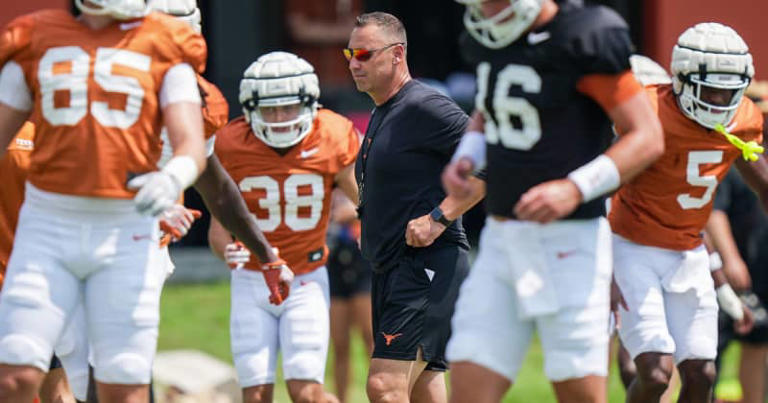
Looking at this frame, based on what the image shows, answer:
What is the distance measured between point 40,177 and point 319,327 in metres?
2.15

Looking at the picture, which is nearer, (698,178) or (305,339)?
(698,178)

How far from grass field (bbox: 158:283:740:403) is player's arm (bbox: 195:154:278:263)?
3.91 m

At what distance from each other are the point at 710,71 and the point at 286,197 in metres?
2.04

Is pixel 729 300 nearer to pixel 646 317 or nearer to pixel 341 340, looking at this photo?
pixel 646 317

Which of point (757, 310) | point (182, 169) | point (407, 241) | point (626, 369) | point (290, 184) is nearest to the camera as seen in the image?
point (182, 169)

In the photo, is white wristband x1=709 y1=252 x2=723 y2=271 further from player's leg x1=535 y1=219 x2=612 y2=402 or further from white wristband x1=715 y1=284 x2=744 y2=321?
player's leg x1=535 y1=219 x2=612 y2=402

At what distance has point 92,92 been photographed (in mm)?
4836

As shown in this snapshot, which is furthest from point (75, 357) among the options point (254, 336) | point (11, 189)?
point (254, 336)

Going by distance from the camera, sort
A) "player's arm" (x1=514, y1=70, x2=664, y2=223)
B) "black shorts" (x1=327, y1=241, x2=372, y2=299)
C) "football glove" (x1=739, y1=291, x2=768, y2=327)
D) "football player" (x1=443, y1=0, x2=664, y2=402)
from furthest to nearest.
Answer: "black shorts" (x1=327, y1=241, x2=372, y2=299) → "football glove" (x1=739, y1=291, x2=768, y2=327) → "football player" (x1=443, y1=0, x2=664, y2=402) → "player's arm" (x1=514, y1=70, x2=664, y2=223)

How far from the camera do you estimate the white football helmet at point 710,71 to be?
621 centimetres

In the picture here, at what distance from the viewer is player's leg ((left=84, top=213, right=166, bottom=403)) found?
191 inches

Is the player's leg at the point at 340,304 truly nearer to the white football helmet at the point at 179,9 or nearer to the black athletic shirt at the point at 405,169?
the black athletic shirt at the point at 405,169

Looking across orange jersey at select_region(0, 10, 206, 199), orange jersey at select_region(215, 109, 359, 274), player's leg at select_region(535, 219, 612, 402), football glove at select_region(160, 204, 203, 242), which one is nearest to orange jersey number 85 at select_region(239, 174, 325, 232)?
orange jersey at select_region(215, 109, 359, 274)

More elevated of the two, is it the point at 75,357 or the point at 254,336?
the point at 75,357
